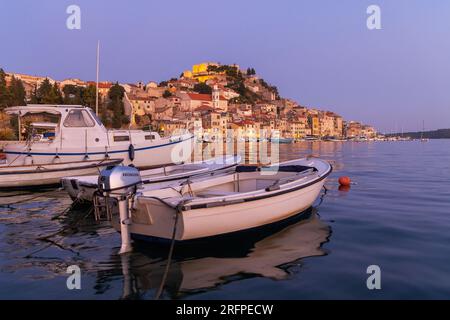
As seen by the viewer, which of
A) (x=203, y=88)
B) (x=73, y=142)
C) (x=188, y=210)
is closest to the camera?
(x=188, y=210)

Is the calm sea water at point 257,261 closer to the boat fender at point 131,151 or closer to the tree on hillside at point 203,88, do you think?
the boat fender at point 131,151

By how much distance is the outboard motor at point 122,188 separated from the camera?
6492 millimetres

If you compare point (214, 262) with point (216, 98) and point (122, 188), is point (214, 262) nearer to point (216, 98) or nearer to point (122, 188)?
point (122, 188)

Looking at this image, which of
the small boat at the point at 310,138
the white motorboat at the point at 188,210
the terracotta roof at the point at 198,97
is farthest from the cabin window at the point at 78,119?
the small boat at the point at 310,138

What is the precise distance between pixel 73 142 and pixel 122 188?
38.1 ft

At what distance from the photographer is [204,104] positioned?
117 meters

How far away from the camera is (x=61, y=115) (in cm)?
1692

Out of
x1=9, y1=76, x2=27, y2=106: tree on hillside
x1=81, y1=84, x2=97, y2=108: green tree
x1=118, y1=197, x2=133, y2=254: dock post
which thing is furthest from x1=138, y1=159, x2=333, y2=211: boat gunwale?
x1=81, y1=84, x2=97, y2=108: green tree

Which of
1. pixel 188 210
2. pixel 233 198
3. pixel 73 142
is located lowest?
pixel 188 210

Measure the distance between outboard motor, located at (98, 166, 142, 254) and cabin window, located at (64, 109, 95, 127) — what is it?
1119 centimetres

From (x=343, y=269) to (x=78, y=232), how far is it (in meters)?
5.42

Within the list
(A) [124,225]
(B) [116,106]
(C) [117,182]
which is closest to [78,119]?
(C) [117,182]

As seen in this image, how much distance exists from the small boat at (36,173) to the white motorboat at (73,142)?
2074mm

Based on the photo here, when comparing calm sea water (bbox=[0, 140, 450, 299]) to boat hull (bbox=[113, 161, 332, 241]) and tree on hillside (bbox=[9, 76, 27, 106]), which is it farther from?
tree on hillside (bbox=[9, 76, 27, 106])
